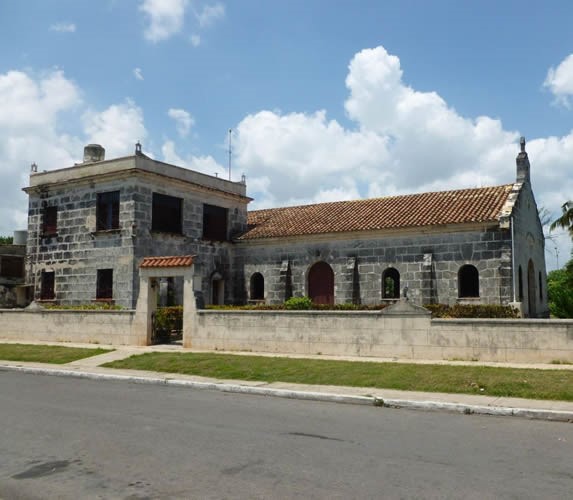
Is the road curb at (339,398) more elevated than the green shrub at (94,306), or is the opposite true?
the green shrub at (94,306)

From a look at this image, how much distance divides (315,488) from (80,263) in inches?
873

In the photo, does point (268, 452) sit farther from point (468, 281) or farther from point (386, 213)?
point (386, 213)

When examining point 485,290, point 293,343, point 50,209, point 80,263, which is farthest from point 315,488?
point 50,209

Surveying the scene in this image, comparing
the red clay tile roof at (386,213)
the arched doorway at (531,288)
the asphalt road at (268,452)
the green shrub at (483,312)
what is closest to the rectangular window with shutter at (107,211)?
the red clay tile roof at (386,213)

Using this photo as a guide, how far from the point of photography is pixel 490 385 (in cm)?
1122

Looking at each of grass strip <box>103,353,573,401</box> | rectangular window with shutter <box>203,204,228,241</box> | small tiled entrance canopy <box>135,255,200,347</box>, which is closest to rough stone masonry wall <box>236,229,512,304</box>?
rectangular window with shutter <box>203,204,228,241</box>

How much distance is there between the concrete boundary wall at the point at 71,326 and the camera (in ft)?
65.4

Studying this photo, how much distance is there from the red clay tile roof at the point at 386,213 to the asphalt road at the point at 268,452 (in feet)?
46.2

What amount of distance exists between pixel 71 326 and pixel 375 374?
42.4 ft

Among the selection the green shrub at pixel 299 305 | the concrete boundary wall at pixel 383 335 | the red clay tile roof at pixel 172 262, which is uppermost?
the red clay tile roof at pixel 172 262

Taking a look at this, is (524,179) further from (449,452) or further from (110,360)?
(449,452)

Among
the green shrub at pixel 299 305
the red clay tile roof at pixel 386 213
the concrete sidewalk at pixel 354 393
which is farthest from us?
the red clay tile roof at pixel 386 213

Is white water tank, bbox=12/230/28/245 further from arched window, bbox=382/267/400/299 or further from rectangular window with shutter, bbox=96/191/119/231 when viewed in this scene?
arched window, bbox=382/267/400/299

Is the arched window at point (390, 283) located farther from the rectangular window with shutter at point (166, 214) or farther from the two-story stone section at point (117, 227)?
the rectangular window with shutter at point (166, 214)
